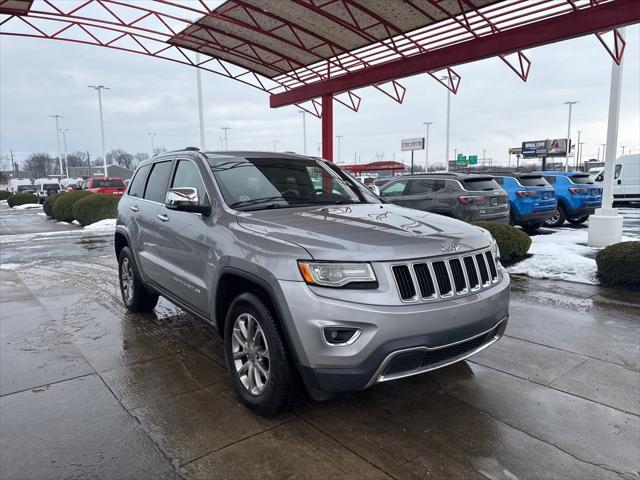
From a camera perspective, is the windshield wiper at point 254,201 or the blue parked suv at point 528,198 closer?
the windshield wiper at point 254,201

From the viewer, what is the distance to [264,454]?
107 inches

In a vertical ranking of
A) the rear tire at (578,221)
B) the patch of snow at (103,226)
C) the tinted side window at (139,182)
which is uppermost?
the tinted side window at (139,182)

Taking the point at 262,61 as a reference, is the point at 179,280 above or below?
below

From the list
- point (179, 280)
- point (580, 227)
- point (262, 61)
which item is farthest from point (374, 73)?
point (179, 280)

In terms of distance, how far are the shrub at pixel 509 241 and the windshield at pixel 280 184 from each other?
4.00 metres

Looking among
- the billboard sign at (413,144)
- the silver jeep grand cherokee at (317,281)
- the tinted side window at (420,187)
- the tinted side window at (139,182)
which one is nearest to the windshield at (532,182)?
the tinted side window at (420,187)

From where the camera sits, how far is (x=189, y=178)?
421 centimetres

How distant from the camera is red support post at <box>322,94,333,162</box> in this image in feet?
49.6

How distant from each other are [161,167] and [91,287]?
3150mm

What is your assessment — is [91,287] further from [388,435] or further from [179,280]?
[388,435]

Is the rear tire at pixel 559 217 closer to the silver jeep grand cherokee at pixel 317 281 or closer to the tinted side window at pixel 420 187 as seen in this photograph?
the tinted side window at pixel 420 187

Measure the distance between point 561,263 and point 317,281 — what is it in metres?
6.34

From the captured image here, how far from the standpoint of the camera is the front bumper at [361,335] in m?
2.58

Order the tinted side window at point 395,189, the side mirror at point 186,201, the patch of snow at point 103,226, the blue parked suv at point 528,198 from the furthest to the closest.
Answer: the patch of snow at point 103,226, the blue parked suv at point 528,198, the tinted side window at point 395,189, the side mirror at point 186,201
